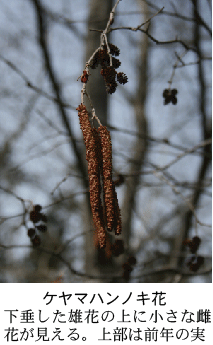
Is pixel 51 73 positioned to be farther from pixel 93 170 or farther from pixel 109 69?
pixel 93 170

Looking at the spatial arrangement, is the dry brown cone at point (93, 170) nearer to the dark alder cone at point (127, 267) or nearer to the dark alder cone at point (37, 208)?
the dark alder cone at point (37, 208)

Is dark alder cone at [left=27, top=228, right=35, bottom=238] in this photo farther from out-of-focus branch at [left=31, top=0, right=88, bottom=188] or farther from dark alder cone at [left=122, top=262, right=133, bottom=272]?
out-of-focus branch at [left=31, top=0, right=88, bottom=188]

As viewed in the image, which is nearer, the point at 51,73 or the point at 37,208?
the point at 37,208

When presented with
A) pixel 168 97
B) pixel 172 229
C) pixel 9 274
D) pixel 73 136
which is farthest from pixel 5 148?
pixel 168 97

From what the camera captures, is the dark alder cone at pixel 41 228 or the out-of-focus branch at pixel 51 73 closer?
the dark alder cone at pixel 41 228

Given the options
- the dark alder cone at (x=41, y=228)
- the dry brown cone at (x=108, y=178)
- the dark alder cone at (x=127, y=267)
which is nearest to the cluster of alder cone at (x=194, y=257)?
the dark alder cone at (x=127, y=267)

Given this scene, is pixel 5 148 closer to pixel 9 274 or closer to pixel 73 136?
pixel 73 136

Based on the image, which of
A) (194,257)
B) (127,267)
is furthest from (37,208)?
(194,257)

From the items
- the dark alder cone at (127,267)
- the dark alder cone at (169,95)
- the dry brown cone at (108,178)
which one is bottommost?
the dry brown cone at (108,178)

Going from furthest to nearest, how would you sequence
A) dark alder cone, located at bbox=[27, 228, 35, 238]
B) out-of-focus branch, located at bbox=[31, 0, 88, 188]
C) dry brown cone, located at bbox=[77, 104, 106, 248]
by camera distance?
out-of-focus branch, located at bbox=[31, 0, 88, 188], dark alder cone, located at bbox=[27, 228, 35, 238], dry brown cone, located at bbox=[77, 104, 106, 248]

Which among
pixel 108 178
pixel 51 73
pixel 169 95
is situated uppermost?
pixel 51 73

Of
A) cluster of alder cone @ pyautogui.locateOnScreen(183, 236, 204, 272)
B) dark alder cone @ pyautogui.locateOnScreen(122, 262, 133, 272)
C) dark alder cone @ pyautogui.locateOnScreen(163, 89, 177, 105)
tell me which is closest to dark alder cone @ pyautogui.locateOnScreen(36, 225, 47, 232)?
dark alder cone @ pyautogui.locateOnScreen(122, 262, 133, 272)
